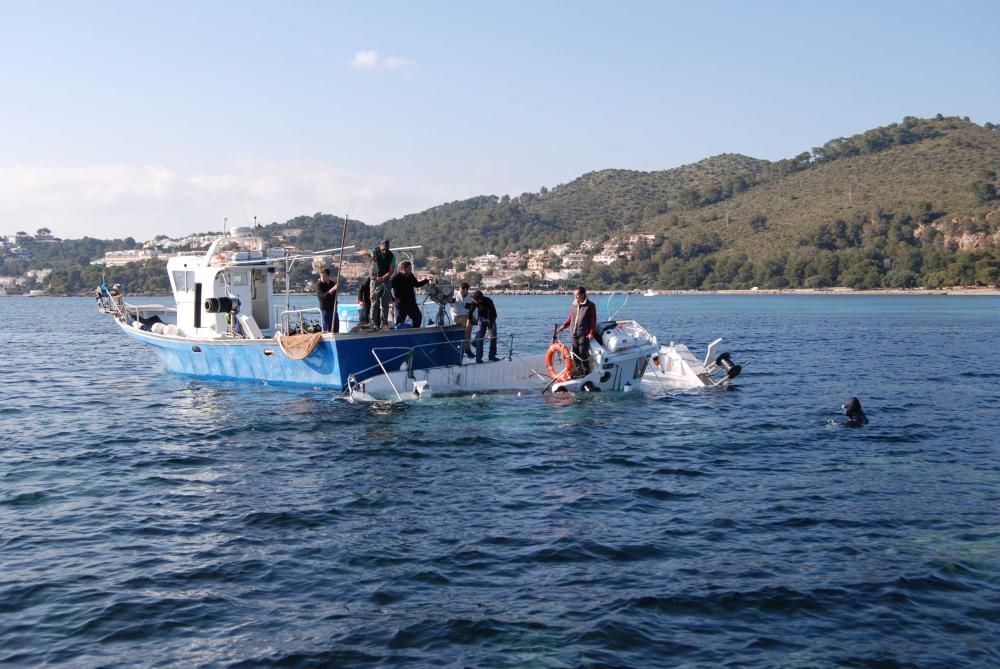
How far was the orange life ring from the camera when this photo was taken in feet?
67.6

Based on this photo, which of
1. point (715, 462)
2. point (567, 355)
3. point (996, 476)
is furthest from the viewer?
point (567, 355)

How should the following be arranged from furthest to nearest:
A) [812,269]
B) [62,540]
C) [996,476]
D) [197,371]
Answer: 1. [812,269]
2. [197,371]
3. [996,476]
4. [62,540]

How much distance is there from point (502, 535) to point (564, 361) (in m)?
11.2

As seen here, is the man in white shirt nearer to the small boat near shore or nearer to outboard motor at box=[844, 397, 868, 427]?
the small boat near shore

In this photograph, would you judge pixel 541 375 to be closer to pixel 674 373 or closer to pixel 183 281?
pixel 674 373

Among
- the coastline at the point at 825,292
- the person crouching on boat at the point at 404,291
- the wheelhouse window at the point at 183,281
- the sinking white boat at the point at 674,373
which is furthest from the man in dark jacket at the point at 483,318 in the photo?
the coastline at the point at 825,292

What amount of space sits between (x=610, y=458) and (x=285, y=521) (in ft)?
18.1

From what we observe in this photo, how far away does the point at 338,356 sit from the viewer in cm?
2122

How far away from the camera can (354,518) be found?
37.2ft

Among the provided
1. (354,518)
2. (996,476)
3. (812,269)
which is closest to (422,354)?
(354,518)

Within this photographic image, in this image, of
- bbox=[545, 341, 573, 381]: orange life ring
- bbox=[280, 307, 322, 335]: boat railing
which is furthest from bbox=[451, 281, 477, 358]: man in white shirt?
bbox=[280, 307, 322, 335]: boat railing

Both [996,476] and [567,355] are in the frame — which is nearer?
[996,476]

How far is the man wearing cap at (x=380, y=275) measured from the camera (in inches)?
832

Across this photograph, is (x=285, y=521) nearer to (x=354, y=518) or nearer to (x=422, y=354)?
(x=354, y=518)
